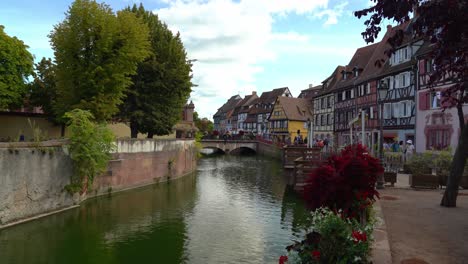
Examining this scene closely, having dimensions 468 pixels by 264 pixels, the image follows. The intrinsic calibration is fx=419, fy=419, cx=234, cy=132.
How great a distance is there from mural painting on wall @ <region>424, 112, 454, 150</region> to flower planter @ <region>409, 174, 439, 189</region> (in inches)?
494

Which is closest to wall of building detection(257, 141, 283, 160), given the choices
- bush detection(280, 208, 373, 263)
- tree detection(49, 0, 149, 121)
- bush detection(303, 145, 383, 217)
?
tree detection(49, 0, 149, 121)

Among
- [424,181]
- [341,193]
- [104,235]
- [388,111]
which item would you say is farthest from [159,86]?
[341,193]

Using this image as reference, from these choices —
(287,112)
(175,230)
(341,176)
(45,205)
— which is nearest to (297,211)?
(175,230)

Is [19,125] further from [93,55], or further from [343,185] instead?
[343,185]

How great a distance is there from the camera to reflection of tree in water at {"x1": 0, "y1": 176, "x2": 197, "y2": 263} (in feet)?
41.2

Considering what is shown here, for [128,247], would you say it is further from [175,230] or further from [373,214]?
[373,214]

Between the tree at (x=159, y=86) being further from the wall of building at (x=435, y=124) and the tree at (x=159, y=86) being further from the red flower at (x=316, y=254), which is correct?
the red flower at (x=316, y=254)

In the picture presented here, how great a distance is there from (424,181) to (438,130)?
15591 mm

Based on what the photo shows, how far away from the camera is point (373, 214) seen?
9.46m

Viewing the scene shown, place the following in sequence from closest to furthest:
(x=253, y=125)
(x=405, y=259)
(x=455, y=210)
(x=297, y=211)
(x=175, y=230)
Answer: (x=405, y=259) → (x=455, y=210) → (x=175, y=230) → (x=297, y=211) → (x=253, y=125)

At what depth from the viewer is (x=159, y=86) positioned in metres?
30.6

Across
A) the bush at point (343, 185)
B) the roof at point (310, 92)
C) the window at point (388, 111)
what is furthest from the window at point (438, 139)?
the roof at point (310, 92)

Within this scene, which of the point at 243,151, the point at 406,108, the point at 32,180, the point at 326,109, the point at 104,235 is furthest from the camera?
the point at 243,151

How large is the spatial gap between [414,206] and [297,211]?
7282 millimetres
